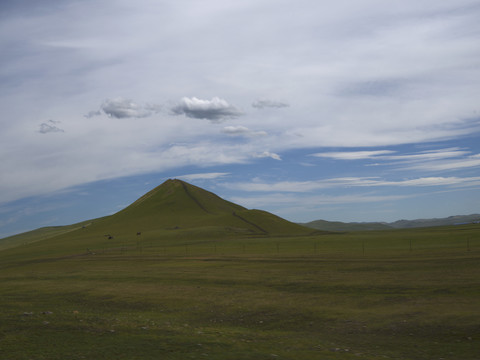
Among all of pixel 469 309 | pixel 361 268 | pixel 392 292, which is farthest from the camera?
pixel 361 268

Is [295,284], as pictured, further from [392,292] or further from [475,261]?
[475,261]

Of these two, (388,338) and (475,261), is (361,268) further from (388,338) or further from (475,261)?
(388,338)

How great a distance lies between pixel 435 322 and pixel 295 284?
58.1 ft

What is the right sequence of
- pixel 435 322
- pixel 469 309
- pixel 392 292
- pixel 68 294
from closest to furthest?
1. pixel 435 322
2. pixel 469 309
3. pixel 392 292
4. pixel 68 294

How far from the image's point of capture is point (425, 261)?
5294cm

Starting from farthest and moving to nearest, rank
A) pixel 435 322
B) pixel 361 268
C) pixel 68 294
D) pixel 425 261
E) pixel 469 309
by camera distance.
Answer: pixel 425 261
pixel 361 268
pixel 68 294
pixel 469 309
pixel 435 322

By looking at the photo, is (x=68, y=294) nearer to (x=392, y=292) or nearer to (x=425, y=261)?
(x=392, y=292)

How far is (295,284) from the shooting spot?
38.1 m

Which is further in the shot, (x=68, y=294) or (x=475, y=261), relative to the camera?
(x=475, y=261)

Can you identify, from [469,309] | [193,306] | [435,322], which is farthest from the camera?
[193,306]

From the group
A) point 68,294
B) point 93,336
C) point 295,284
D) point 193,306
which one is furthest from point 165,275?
point 93,336

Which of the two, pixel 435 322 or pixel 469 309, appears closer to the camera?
pixel 435 322

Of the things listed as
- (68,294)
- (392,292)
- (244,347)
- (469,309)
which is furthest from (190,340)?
(68,294)

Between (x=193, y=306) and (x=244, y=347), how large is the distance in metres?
12.9
